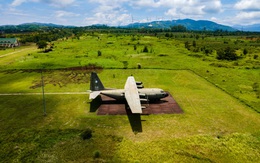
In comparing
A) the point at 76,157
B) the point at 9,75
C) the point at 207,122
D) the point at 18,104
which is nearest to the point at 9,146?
the point at 76,157

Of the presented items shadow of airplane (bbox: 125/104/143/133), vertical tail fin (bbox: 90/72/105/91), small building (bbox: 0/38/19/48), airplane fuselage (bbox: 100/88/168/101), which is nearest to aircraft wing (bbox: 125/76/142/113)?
airplane fuselage (bbox: 100/88/168/101)

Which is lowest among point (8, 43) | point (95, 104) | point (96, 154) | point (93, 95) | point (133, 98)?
point (96, 154)

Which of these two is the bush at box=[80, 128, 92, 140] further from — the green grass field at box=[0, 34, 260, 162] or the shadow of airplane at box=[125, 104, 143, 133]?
the shadow of airplane at box=[125, 104, 143, 133]

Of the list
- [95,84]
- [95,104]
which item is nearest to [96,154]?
[95,104]

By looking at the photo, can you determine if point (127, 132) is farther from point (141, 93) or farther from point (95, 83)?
point (95, 83)

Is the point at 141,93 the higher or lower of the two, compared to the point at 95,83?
lower

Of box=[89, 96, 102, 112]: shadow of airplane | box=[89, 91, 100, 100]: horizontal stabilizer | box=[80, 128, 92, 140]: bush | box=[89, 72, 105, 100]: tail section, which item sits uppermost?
box=[89, 72, 105, 100]: tail section

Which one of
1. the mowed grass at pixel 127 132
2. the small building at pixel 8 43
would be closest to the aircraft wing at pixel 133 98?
the mowed grass at pixel 127 132

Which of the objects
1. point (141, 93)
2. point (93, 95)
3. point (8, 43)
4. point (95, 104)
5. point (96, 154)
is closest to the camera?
point (96, 154)
